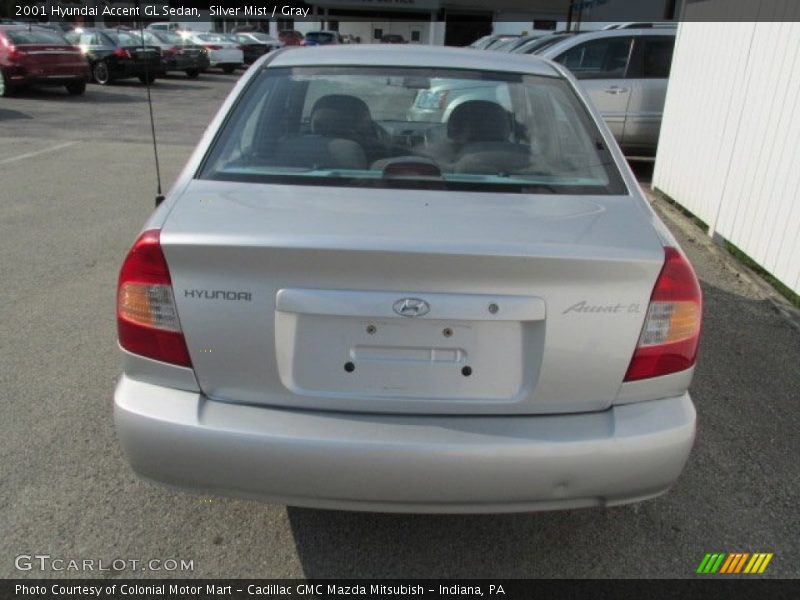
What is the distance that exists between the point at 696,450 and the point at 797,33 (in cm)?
351

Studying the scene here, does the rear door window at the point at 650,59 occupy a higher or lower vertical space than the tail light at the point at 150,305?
higher

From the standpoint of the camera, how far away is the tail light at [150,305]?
1.98 m

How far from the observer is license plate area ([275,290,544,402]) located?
1.90m

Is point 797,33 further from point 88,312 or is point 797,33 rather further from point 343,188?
point 88,312

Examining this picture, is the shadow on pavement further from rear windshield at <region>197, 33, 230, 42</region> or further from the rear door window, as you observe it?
rear windshield at <region>197, 33, 230, 42</region>

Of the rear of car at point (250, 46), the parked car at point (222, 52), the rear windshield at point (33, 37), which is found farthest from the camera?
the rear of car at point (250, 46)

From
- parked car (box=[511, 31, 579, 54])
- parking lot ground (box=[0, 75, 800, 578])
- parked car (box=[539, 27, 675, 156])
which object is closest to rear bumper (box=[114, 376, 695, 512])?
parking lot ground (box=[0, 75, 800, 578])

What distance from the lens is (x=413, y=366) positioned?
195 centimetres

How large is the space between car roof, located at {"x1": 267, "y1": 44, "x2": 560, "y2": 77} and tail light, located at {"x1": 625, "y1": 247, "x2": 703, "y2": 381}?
1.33m

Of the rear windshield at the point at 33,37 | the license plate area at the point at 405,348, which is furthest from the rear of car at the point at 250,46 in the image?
the license plate area at the point at 405,348

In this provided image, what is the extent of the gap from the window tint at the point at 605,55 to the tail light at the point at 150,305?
343 inches

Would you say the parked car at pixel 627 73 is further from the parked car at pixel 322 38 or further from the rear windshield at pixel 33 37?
the parked car at pixel 322 38

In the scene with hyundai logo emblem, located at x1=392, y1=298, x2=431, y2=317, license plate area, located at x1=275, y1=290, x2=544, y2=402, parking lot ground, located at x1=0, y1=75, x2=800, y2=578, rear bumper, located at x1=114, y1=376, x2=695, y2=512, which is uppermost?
hyundai logo emblem, located at x1=392, y1=298, x2=431, y2=317

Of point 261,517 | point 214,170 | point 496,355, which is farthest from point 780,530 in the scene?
point 214,170
